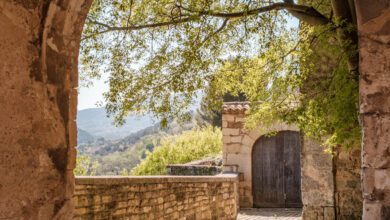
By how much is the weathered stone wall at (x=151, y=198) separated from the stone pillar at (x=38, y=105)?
1768 millimetres

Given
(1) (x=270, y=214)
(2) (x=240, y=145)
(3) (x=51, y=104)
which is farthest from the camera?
(2) (x=240, y=145)

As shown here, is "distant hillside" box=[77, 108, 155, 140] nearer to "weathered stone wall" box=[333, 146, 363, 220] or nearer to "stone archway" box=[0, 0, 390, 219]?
"weathered stone wall" box=[333, 146, 363, 220]

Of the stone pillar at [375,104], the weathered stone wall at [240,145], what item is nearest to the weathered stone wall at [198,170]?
the weathered stone wall at [240,145]

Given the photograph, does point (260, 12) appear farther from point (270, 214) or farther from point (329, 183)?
point (270, 214)

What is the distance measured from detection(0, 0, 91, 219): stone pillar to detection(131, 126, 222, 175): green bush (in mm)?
15603

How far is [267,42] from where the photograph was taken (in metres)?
6.89

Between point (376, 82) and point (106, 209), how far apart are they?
3191 mm

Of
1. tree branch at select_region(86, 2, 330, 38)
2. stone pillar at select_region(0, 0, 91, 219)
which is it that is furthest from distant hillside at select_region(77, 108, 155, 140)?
stone pillar at select_region(0, 0, 91, 219)

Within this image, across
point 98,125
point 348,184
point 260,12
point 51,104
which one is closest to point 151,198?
point 260,12

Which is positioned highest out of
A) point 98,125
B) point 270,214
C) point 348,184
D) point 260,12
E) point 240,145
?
point 98,125

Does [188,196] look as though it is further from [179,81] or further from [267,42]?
[267,42]

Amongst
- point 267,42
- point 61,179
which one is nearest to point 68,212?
point 61,179

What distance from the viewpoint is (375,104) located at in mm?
3297

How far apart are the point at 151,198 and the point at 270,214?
589cm
